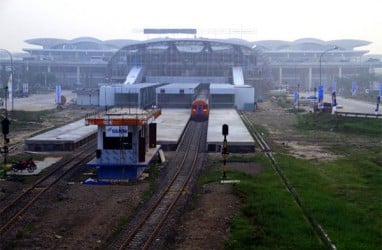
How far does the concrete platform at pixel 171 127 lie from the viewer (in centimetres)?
2697

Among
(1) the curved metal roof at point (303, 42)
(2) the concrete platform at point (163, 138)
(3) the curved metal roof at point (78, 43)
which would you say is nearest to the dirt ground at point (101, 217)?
(2) the concrete platform at point (163, 138)

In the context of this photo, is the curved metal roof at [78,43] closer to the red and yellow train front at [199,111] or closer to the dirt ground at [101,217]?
the red and yellow train front at [199,111]

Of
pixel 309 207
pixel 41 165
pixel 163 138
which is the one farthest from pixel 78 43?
pixel 309 207

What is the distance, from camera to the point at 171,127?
3444cm

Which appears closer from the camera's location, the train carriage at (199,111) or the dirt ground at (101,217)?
the dirt ground at (101,217)

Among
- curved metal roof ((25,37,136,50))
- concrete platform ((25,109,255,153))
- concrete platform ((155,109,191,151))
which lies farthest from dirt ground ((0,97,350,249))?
curved metal roof ((25,37,136,50))

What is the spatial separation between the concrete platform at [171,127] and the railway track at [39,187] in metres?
3.44

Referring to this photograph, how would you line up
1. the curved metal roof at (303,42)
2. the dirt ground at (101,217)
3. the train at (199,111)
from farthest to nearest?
the curved metal roof at (303,42) < the train at (199,111) < the dirt ground at (101,217)


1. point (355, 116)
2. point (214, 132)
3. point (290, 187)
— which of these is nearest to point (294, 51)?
point (355, 116)

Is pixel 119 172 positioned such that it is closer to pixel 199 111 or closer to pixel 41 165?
pixel 41 165

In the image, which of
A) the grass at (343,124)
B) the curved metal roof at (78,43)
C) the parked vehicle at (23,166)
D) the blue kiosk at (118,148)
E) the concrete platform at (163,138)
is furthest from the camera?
the curved metal roof at (78,43)

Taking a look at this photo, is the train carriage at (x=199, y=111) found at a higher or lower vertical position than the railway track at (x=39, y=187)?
higher

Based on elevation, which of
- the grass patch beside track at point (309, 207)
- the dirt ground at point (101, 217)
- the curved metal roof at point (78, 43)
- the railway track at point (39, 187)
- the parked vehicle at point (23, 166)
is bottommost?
the dirt ground at point (101, 217)

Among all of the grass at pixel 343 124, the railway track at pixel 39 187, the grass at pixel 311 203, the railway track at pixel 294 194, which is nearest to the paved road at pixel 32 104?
the grass at pixel 343 124
